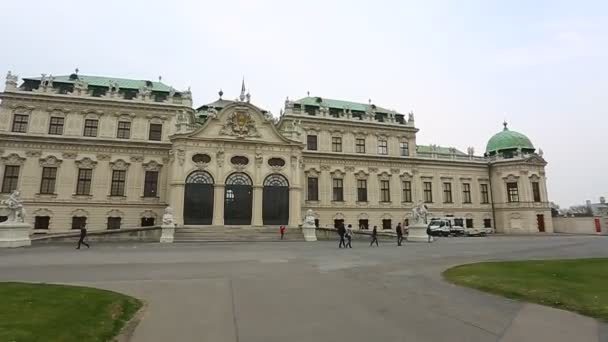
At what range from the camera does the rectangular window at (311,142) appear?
49744mm

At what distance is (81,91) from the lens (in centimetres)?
4272

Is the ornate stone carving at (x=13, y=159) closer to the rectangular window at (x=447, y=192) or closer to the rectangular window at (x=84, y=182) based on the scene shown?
the rectangular window at (x=84, y=182)

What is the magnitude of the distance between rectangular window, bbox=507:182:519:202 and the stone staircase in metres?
37.7

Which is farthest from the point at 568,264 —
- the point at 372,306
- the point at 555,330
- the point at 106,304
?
the point at 106,304

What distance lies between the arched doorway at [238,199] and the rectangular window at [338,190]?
45.7 ft

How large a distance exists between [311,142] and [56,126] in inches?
1292

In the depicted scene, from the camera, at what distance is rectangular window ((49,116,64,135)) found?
136 ft

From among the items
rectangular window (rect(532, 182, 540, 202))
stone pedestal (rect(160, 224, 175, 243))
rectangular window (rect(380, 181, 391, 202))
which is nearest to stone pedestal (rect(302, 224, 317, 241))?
stone pedestal (rect(160, 224, 175, 243))

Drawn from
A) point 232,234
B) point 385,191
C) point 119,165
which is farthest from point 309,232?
point 119,165

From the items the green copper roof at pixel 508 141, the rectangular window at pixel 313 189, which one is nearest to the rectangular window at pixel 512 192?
the green copper roof at pixel 508 141

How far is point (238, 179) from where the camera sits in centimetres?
4084

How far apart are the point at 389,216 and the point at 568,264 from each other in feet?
118

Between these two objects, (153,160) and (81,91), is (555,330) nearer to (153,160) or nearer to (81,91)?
(153,160)

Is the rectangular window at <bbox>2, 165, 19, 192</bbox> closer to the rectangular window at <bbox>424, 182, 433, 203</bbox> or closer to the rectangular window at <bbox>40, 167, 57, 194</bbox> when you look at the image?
the rectangular window at <bbox>40, 167, 57, 194</bbox>
